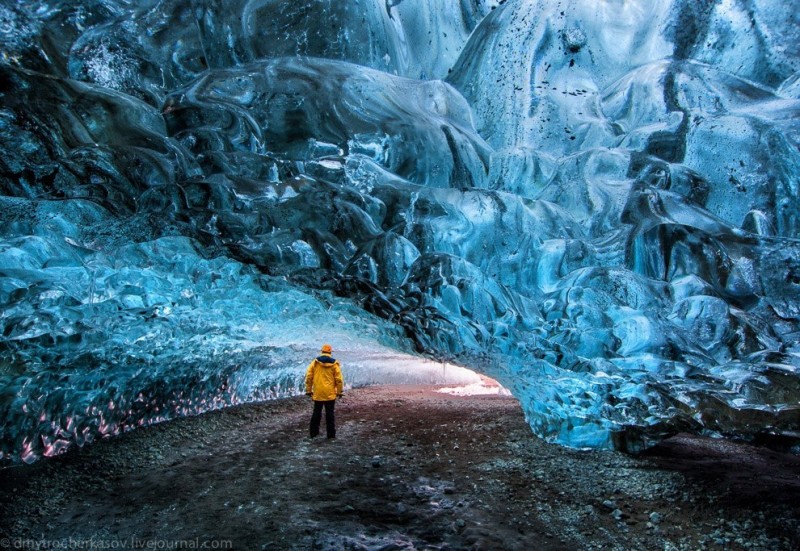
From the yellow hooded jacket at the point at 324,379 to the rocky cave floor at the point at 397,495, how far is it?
64cm

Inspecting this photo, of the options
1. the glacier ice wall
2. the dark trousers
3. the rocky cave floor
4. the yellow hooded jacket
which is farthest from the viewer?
the dark trousers

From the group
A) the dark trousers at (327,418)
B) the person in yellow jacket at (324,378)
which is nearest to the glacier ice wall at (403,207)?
the person in yellow jacket at (324,378)

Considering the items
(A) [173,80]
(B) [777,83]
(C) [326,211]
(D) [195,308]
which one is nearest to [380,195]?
(C) [326,211]

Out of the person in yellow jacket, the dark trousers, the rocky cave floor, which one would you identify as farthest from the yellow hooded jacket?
the rocky cave floor

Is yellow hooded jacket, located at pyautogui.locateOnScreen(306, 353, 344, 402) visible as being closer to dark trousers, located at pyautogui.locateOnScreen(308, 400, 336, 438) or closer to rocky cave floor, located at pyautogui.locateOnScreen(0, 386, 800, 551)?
dark trousers, located at pyautogui.locateOnScreen(308, 400, 336, 438)

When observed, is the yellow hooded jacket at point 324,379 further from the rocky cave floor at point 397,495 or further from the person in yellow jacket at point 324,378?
the rocky cave floor at point 397,495

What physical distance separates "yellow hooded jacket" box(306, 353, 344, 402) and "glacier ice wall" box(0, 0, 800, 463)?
491 millimetres

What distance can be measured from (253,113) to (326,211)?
2780mm

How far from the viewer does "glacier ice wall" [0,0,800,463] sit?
16.0 feet

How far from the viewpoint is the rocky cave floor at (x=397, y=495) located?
3852mm

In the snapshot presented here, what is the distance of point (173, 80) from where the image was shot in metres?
8.12

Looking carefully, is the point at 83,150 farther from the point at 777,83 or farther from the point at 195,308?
the point at 777,83

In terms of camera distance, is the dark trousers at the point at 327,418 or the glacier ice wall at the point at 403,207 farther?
the dark trousers at the point at 327,418

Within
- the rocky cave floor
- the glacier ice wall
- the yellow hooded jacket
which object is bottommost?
the rocky cave floor
